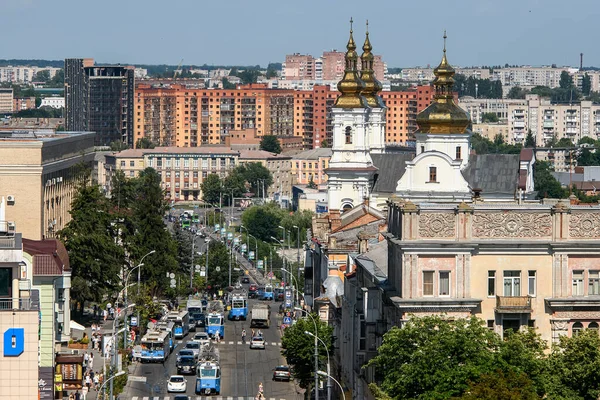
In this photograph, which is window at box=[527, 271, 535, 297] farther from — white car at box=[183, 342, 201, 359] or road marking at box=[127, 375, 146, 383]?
white car at box=[183, 342, 201, 359]

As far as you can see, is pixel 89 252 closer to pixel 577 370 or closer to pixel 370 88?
pixel 370 88

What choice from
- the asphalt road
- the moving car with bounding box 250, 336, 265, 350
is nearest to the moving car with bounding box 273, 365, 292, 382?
the asphalt road

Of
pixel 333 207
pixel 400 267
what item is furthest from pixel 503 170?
pixel 400 267

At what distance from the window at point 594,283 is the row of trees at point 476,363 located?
4.34m

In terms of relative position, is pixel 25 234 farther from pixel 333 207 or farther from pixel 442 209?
pixel 442 209

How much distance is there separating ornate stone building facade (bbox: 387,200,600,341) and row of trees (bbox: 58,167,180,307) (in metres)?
45.6

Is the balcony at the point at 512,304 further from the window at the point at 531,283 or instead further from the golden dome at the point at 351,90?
the golden dome at the point at 351,90

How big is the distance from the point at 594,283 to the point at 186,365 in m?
33.9

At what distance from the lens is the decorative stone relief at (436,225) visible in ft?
237

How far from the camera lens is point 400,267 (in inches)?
2869

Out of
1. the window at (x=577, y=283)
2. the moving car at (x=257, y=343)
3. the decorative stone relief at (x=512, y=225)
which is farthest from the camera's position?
the moving car at (x=257, y=343)

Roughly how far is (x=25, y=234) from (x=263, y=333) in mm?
15949

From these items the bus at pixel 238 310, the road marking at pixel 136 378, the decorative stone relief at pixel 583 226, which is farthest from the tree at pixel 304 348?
the bus at pixel 238 310

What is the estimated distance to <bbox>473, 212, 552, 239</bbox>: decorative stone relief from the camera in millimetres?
72938
